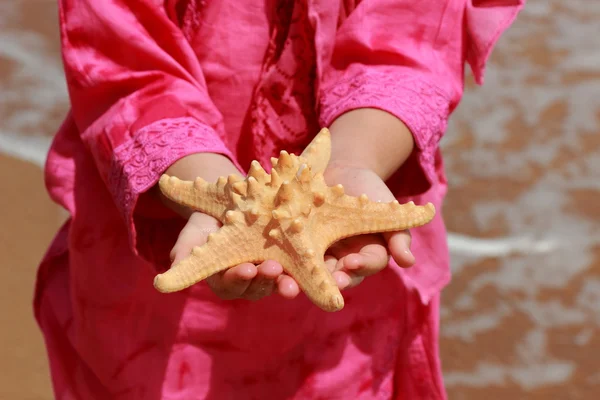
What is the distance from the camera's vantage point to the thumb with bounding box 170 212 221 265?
3.40 feet

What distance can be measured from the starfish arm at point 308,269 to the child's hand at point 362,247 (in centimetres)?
4

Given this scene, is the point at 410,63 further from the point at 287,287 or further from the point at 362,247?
the point at 287,287

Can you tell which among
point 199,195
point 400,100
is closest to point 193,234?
point 199,195

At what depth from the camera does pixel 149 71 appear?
1.22 metres

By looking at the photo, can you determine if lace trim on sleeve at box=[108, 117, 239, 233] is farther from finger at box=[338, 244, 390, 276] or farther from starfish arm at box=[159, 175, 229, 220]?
finger at box=[338, 244, 390, 276]

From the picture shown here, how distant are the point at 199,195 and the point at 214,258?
12 cm

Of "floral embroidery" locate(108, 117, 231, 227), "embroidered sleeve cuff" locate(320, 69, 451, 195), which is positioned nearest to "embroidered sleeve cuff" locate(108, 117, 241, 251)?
"floral embroidery" locate(108, 117, 231, 227)

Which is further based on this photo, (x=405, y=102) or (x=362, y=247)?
(x=405, y=102)

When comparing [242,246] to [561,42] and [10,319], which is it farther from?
[561,42]

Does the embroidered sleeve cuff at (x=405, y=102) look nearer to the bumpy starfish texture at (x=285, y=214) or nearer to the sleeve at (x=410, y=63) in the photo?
the sleeve at (x=410, y=63)

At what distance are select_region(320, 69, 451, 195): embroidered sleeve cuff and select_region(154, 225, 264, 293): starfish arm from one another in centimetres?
33

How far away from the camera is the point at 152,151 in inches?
46.2

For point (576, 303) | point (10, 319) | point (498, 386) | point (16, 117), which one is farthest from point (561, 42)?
point (10, 319)

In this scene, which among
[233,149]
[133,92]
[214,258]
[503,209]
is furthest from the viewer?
[503,209]
